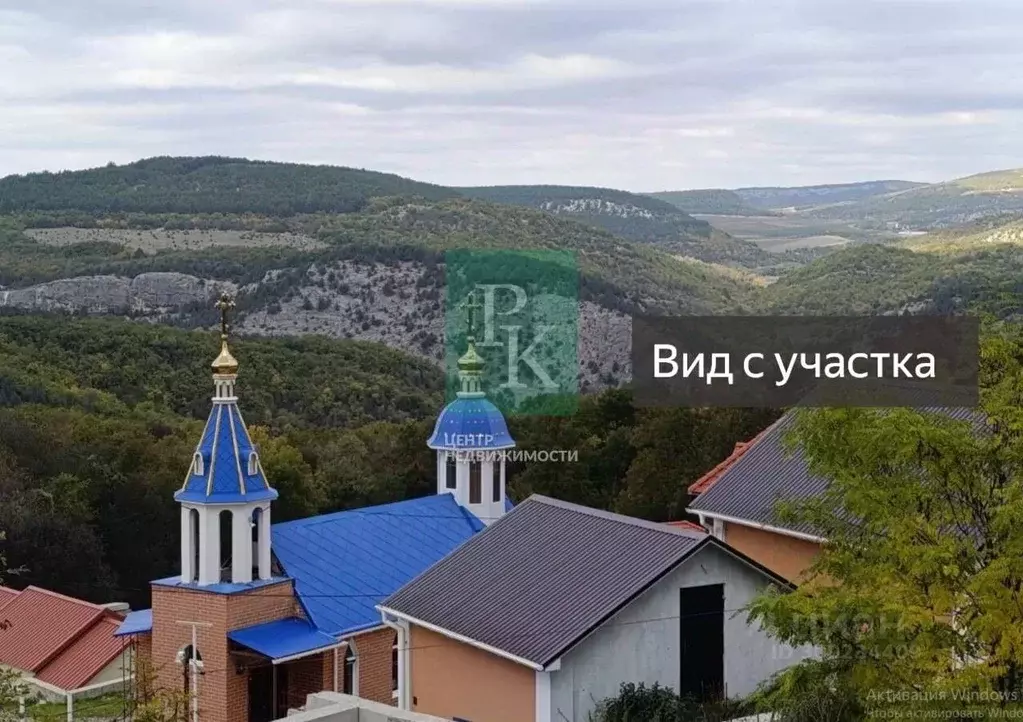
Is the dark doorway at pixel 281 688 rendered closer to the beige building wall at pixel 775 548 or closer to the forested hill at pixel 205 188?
the beige building wall at pixel 775 548

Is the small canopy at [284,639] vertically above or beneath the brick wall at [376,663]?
above

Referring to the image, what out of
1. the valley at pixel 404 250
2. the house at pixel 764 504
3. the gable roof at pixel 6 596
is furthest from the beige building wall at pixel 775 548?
the valley at pixel 404 250

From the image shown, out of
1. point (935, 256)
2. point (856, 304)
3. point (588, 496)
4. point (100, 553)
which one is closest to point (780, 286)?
point (935, 256)

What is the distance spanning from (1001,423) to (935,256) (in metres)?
50.8

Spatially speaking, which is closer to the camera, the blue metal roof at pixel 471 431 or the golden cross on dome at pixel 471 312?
the blue metal roof at pixel 471 431

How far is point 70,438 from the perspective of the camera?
37656 mm

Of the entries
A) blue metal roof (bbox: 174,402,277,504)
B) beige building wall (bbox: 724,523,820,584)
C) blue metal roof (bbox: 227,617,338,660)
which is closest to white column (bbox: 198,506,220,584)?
blue metal roof (bbox: 174,402,277,504)

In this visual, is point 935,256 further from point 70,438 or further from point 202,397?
point 70,438

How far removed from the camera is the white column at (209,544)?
71.3ft

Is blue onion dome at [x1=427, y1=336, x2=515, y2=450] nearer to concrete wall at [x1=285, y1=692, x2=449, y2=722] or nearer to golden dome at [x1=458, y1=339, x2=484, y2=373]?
golden dome at [x1=458, y1=339, x2=484, y2=373]

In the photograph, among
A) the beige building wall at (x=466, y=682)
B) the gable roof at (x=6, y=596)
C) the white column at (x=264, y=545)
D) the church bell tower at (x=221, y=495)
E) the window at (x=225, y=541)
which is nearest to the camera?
the beige building wall at (x=466, y=682)

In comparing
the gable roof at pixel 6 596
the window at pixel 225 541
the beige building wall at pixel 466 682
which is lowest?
the gable roof at pixel 6 596

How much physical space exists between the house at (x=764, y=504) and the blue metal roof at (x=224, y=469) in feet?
23.2

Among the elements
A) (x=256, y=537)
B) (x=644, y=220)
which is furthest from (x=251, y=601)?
(x=644, y=220)
